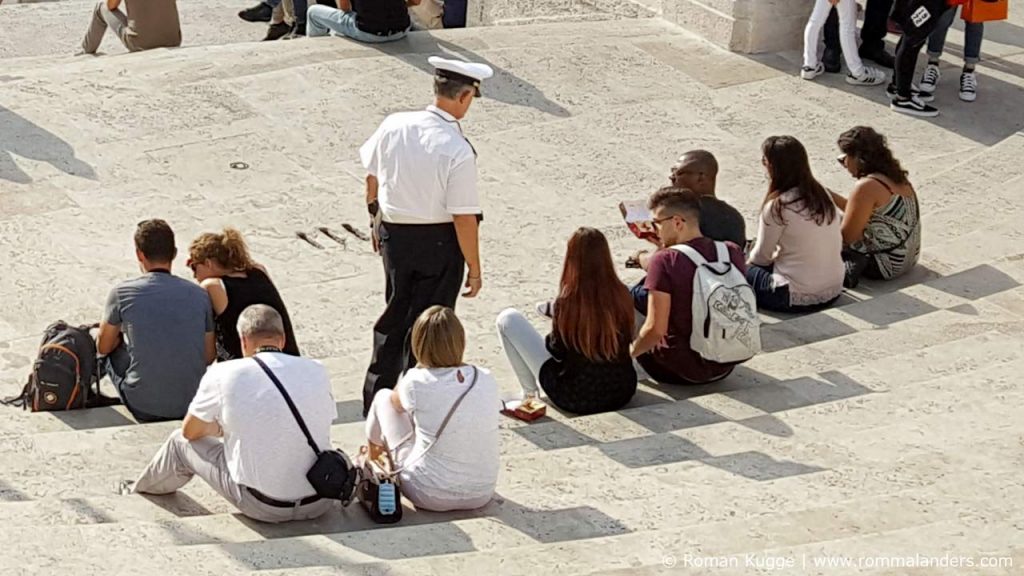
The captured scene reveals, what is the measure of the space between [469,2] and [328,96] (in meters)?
4.82

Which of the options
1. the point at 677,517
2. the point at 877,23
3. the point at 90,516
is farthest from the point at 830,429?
the point at 877,23

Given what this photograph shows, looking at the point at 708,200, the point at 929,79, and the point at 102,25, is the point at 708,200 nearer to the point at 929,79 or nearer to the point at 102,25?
the point at 929,79

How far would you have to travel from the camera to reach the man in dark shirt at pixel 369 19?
11.5 metres

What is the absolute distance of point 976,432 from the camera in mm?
6336

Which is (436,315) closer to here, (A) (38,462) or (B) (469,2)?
(A) (38,462)

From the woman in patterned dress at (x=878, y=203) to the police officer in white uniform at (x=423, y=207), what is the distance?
238cm

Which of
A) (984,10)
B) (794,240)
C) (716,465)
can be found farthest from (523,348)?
(984,10)

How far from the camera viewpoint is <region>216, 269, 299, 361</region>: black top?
718 centimetres

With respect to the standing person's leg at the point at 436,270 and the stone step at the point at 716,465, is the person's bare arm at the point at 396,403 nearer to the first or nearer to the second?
the stone step at the point at 716,465

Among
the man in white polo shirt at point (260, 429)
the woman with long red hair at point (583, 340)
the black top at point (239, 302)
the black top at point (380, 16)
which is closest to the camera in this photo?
the man in white polo shirt at point (260, 429)

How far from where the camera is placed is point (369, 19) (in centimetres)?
1156

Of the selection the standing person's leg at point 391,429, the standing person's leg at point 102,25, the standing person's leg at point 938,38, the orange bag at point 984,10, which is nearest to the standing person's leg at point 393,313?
the standing person's leg at point 391,429

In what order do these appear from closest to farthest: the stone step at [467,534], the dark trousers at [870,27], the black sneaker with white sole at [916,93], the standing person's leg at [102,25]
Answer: the stone step at [467,534] → the black sneaker with white sole at [916,93] → the dark trousers at [870,27] → the standing person's leg at [102,25]

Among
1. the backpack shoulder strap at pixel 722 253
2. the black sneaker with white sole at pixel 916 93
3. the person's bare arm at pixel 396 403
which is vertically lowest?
the black sneaker with white sole at pixel 916 93
